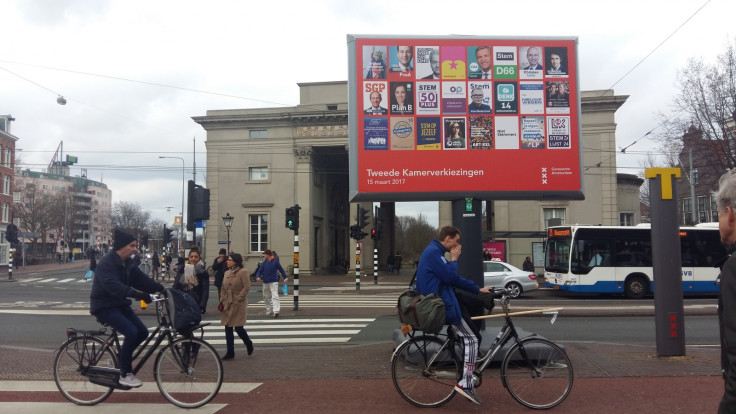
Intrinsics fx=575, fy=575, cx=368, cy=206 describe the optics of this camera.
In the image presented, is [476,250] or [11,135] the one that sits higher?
[11,135]

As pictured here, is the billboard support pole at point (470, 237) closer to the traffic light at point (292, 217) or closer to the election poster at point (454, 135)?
Result: the election poster at point (454, 135)

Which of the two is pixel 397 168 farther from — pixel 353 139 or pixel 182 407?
pixel 182 407

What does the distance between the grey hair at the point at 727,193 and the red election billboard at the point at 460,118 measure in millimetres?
6998

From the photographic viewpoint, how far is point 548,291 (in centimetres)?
2612

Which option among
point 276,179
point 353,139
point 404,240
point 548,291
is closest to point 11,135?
point 276,179

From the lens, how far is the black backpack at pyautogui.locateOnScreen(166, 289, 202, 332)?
19.7 ft

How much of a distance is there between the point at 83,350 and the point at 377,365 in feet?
12.5

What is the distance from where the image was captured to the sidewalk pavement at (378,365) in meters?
7.04

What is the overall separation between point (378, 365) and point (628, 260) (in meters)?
16.9

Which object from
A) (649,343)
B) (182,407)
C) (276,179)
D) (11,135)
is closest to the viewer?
(182,407)

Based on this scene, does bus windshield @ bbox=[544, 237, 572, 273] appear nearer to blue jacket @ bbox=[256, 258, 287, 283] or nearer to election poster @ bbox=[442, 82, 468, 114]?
blue jacket @ bbox=[256, 258, 287, 283]

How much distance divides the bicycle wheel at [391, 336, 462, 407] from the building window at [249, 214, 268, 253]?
34.1 meters

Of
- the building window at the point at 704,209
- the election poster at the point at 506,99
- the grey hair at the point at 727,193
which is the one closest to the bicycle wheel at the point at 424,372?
the grey hair at the point at 727,193

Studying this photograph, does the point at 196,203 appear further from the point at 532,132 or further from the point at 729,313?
the point at 729,313
